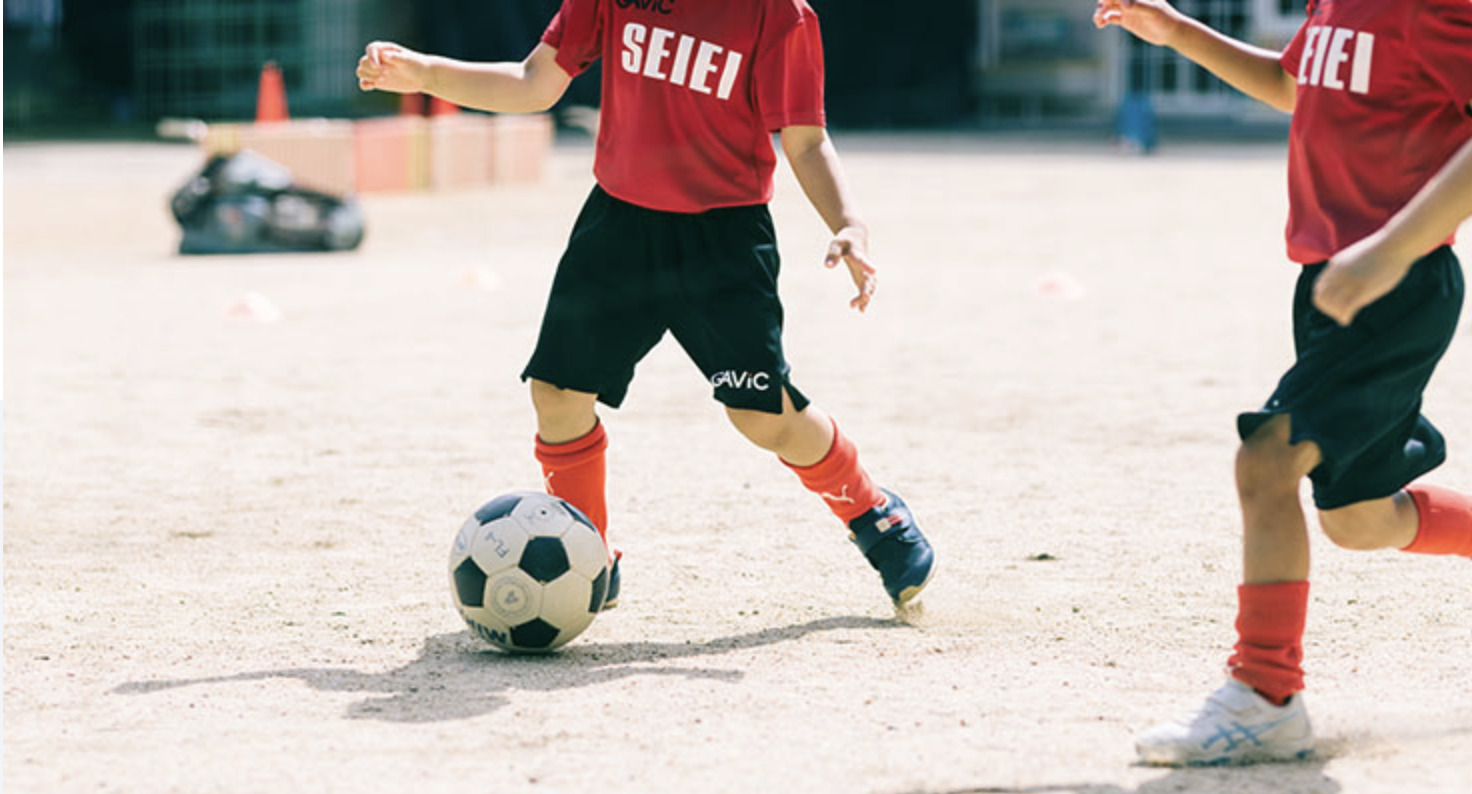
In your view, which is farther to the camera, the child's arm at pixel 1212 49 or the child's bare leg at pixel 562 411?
the child's bare leg at pixel 562 411

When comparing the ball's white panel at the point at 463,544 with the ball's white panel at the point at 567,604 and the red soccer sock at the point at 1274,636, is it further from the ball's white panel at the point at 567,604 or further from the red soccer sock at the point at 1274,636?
the red soccer sock at the point at 1274,636

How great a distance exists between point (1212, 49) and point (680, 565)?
6.86 ft

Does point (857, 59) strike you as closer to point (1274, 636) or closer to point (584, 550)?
point (584, 550)

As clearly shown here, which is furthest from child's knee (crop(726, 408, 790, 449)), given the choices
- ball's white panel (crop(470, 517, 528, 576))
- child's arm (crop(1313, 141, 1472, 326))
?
child's arm (crop(1313, 141, 1472, 326))

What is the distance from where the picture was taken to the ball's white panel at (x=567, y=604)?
4633mm

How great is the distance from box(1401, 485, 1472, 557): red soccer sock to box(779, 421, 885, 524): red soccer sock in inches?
51.6

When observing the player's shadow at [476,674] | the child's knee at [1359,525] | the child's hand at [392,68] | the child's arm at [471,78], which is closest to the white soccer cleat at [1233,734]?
the child's knee at [1359,525]

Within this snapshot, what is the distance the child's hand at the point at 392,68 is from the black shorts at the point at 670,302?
22.1 inches

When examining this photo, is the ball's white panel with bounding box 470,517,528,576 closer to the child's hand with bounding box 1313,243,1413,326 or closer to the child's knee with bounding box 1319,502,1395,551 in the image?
the child's knee with bounding box 1319,502,1395,551

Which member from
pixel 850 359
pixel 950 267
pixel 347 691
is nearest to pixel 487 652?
pixel 347 691

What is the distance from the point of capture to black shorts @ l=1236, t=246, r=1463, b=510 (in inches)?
149

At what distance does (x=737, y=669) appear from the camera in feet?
14.9

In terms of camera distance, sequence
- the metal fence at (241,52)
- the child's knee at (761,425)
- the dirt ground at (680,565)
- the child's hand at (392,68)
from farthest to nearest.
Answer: the metal fence at (241,52), the child's hand at (392,68), the child's knee at (761,425), the dirt ground at (680,565)

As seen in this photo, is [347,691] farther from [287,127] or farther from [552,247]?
[287,127]
